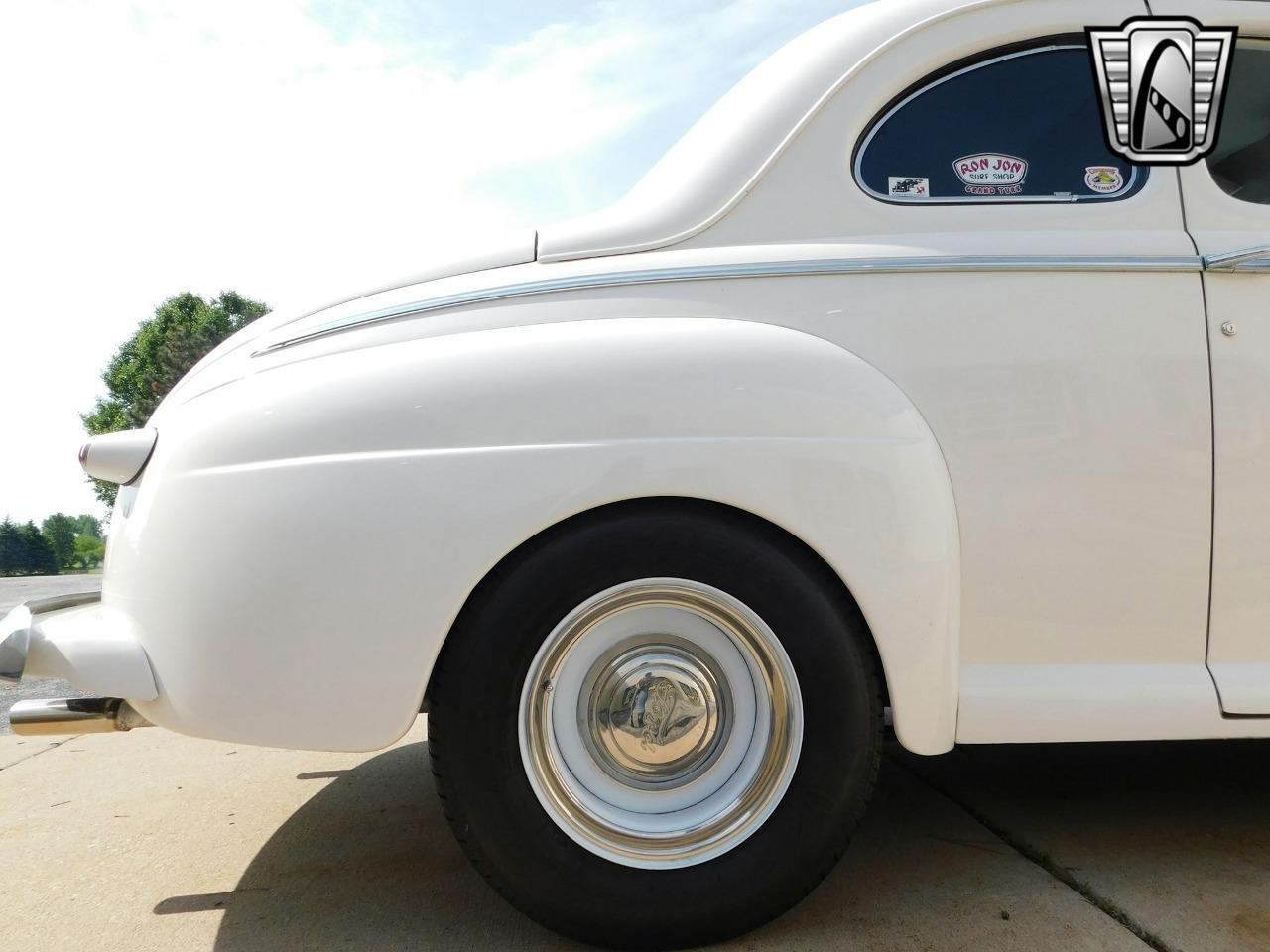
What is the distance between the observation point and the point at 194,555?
1771mm

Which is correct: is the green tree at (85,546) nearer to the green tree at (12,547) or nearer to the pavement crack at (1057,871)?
the green tree at (12,547)

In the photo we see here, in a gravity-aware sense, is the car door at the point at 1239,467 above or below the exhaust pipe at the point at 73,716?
above

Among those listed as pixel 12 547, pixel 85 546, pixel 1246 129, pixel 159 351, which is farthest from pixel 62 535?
pixel 1246 129

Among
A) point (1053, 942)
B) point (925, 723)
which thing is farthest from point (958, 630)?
point (1053, 942)

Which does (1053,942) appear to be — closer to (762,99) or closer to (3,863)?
(762,99)

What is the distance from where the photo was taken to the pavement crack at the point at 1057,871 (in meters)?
1.79

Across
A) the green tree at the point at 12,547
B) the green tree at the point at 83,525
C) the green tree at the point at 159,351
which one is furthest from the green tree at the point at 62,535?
the green tree at the point at 159,351

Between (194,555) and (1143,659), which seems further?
(1143,659)

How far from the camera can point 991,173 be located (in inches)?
80.4

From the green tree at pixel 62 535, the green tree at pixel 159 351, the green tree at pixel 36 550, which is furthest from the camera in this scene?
the green tree at pixel 62 535

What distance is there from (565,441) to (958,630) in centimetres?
84

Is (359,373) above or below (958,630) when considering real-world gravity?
above

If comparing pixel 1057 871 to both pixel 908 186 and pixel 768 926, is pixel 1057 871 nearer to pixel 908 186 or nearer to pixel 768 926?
pixel 768 926

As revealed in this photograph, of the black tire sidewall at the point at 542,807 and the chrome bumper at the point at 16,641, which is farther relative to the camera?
the chrome bumper at the point at 16,641
